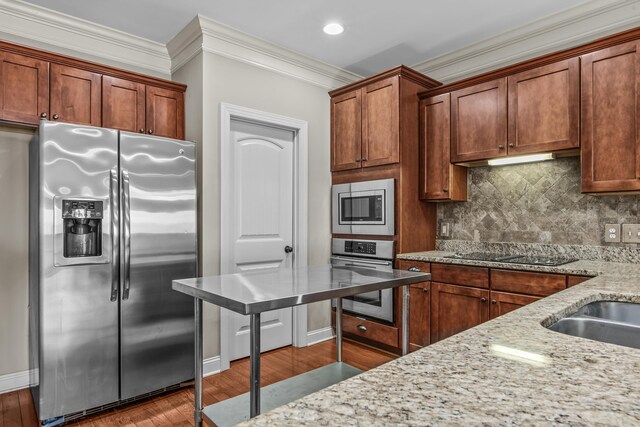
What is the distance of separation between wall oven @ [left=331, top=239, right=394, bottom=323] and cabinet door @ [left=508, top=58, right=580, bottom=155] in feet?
4.31

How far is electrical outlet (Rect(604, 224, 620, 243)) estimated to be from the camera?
8.98 feet

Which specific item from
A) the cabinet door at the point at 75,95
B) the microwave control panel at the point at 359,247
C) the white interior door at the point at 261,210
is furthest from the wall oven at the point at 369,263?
the cabinet door at the point at 75,95

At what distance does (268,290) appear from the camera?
1.81 metres

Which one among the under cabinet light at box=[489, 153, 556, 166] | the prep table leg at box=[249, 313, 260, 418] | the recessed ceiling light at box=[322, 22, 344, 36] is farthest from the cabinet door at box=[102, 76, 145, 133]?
the under cabinet light at box=[489, 153, 556, 166]

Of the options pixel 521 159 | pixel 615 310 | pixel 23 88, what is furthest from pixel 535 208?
pixel 23 88

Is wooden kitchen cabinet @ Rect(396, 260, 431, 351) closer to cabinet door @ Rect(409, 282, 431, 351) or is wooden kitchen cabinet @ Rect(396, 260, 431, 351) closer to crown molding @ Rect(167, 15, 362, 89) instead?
cabinet door @ Rect(409, 282, 431, 351)

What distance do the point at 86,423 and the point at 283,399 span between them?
120 centimetres

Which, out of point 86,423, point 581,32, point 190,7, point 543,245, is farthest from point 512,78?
point 86,423

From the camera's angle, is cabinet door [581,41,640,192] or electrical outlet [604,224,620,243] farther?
electrical outlet [604,224,620,243]

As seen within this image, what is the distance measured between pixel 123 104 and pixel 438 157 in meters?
2.61

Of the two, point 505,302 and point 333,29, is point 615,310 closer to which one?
point 505,302

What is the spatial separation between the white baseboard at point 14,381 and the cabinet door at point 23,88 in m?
1.78

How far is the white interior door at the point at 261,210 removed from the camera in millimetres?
3357

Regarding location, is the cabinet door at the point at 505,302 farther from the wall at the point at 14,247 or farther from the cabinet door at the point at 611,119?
the wall at the point at 14,247
